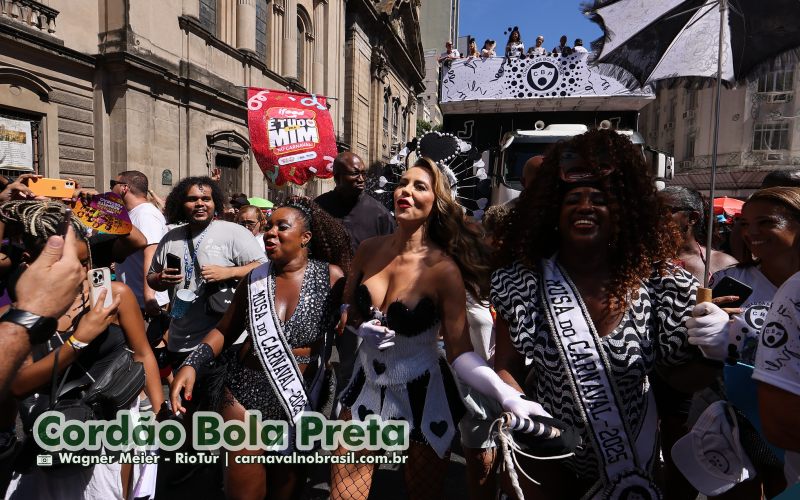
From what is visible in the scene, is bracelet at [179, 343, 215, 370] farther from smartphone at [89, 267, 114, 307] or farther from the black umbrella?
the black umbrella

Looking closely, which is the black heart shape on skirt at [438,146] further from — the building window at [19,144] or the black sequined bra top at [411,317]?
the building window at [19,144]

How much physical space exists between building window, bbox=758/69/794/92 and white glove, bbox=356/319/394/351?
31031 millimetres

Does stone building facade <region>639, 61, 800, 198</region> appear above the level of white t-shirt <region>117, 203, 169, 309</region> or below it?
above

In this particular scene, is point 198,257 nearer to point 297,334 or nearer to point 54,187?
point 297,334

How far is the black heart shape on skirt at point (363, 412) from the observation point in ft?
7.74

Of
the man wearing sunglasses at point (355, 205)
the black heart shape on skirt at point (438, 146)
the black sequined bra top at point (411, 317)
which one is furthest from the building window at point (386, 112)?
the black sequined bra top at point (411, 317)

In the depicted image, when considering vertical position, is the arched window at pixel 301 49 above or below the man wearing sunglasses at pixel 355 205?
above

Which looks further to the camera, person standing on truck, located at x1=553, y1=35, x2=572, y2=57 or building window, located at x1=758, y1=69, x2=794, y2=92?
building window, located at x1=758, y1=69, x2=794, y2=92

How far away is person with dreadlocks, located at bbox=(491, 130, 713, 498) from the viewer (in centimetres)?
173

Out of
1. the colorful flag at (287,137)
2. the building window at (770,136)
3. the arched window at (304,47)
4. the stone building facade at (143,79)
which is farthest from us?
the building window at (770,136)

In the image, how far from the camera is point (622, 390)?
5.73 feet

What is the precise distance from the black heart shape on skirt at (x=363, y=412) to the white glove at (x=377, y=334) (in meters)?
0.35

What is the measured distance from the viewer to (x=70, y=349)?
2.00 metres

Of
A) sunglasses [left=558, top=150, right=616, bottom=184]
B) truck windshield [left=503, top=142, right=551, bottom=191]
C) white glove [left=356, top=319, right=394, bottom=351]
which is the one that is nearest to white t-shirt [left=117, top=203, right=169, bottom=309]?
white glove [left=356, top=319, right=394, bottom=351]
